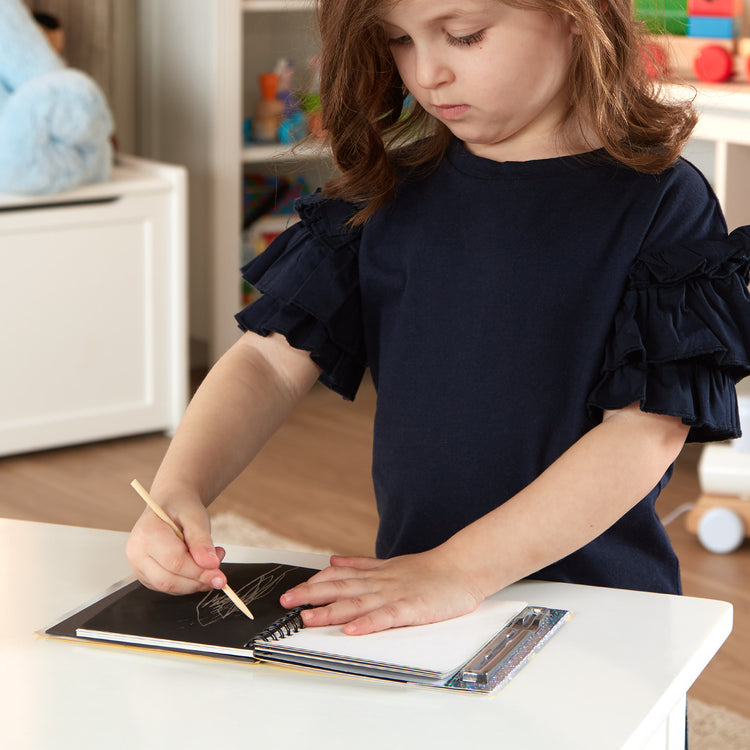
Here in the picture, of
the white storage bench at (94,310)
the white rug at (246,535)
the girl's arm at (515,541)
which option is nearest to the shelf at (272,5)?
the white storage bench at (94,310)

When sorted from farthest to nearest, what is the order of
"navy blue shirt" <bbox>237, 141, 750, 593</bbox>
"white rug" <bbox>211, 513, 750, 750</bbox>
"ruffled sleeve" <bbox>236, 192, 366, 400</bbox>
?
"white rug" <bbox>211, 513, 750, 750</bbox>
"ruffled sleeve" <bbox>236, 192, 366, 400</bbox>
"navy blue shirt" <bbox>237, 141, 750, 593</bbox>

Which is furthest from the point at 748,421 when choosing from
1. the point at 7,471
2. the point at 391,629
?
the point at 391,629

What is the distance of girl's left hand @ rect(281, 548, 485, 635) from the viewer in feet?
2.18

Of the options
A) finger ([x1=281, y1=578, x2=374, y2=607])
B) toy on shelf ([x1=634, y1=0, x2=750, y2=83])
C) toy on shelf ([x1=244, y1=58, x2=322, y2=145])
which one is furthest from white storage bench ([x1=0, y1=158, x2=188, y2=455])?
finger ([x1=281, y1=578, x2=374, y2=607])

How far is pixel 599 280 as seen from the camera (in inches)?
32.0

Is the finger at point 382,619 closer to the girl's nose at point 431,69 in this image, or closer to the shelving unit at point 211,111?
the girl's nose at point 431,69

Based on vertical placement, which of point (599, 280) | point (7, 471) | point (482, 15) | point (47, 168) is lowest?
point (7, 471)

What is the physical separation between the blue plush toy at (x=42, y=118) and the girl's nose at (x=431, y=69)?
5.19ft

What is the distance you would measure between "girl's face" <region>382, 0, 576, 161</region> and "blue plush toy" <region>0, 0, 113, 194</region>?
5.03 feet

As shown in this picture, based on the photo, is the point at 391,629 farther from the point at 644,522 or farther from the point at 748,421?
the point at 748,421

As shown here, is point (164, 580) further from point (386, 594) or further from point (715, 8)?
point (715, 8)

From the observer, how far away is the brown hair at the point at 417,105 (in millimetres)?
786

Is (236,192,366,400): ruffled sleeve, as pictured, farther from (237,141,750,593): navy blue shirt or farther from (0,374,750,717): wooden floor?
(0,374,750,717): wooden floor

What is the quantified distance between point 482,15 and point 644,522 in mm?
367
